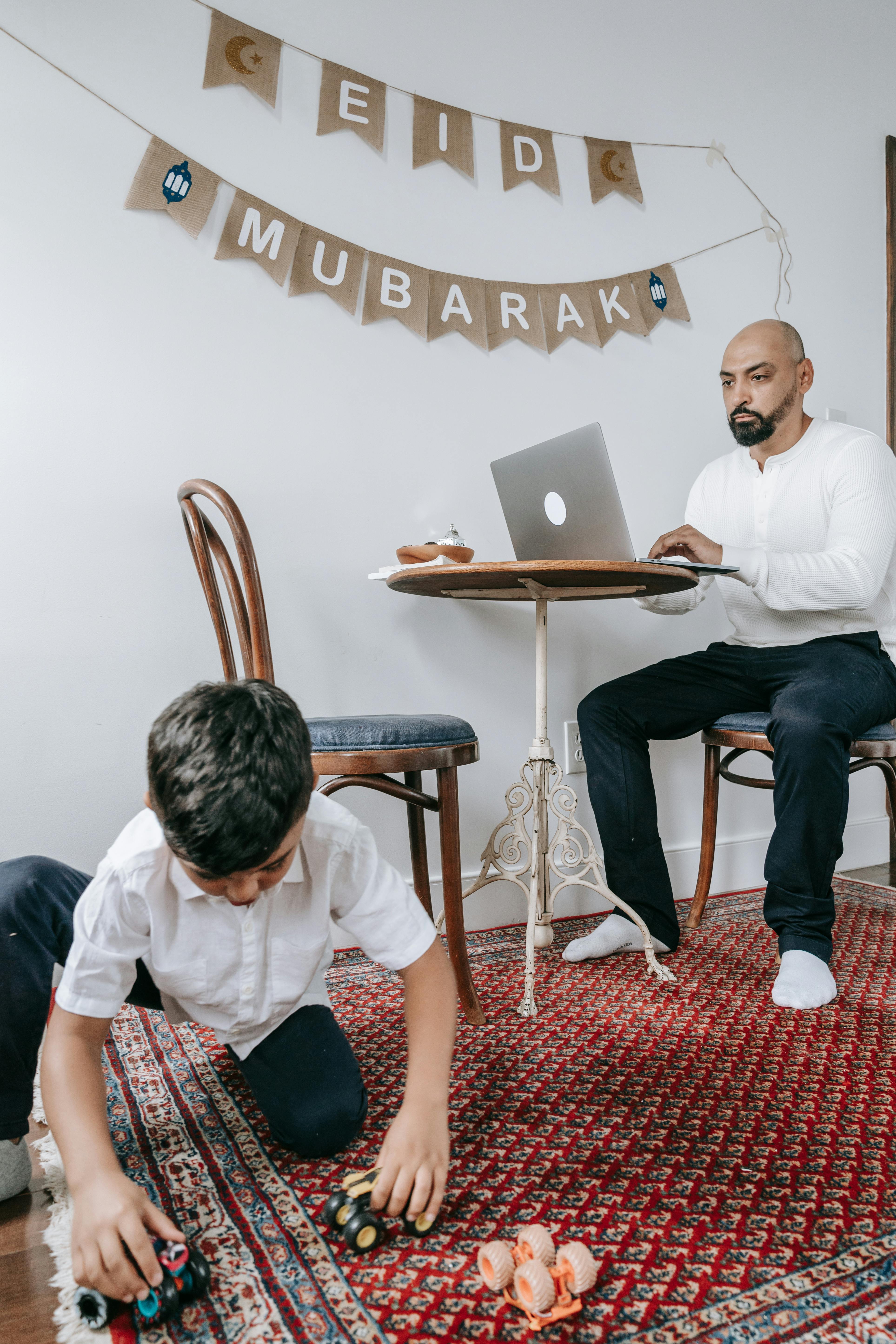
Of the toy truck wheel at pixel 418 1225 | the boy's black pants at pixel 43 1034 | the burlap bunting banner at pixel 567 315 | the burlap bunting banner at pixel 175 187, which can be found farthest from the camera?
the burlap bunting banner at pixel 567 315

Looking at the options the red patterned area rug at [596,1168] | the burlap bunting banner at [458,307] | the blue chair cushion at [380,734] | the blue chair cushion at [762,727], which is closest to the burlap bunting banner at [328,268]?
the burlap bunting banner at [458,307]

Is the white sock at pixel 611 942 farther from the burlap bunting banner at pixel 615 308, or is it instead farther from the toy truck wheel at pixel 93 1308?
the burlap bunting banner at pixel 615 308

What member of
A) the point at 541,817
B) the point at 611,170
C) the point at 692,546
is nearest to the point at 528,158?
the point at 611,170

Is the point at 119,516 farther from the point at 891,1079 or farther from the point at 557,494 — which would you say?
the point at 891,1079

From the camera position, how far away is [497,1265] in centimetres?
72

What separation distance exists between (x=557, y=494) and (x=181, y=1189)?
109cm

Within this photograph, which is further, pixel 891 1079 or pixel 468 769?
pixel 468 769

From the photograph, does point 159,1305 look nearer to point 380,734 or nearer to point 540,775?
point 380,734

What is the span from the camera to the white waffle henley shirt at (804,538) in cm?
168

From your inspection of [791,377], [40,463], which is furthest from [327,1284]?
[791,377]

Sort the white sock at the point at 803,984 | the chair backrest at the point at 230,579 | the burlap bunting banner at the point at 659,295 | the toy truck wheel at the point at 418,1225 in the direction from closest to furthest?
1. the toy truck wheel at the point at 418,1225
2. the chair backrest at the point at 230,579
3. the white sock at the point at 803,984
4. the burlap bunting banner at the point at 659,295

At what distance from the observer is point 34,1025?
0.87m

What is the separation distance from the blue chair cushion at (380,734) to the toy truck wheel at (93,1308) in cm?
71

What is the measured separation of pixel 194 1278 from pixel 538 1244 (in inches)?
11.0
